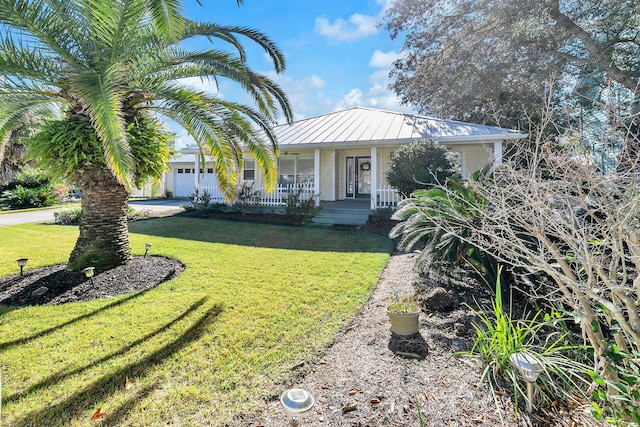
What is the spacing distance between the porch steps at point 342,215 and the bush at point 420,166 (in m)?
2.05

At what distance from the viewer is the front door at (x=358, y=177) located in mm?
16281

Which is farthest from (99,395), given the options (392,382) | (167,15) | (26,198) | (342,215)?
(26,198)

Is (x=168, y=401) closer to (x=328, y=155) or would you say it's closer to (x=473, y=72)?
(x=328, y=155)

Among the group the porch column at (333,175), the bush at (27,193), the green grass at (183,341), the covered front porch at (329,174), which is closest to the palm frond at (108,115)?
the green grass at (183,341)

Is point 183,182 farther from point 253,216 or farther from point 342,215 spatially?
point 342,215

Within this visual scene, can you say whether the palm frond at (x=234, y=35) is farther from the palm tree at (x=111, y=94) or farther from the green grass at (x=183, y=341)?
the green grass at (x=183, y=341)

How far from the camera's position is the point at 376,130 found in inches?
550

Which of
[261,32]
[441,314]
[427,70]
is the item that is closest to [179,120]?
[261,32]

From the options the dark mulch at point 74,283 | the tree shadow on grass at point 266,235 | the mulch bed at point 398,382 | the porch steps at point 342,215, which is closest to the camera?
the mulch bed at point 398,382

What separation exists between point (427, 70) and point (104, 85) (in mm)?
16270

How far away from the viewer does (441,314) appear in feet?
13.5

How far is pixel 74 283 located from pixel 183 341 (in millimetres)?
3217

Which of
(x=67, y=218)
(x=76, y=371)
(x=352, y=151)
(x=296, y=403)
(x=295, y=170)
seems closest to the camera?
(x=296, y=403)

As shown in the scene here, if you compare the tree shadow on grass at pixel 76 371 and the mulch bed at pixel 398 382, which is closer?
the mulch bed at pixel 398 382
